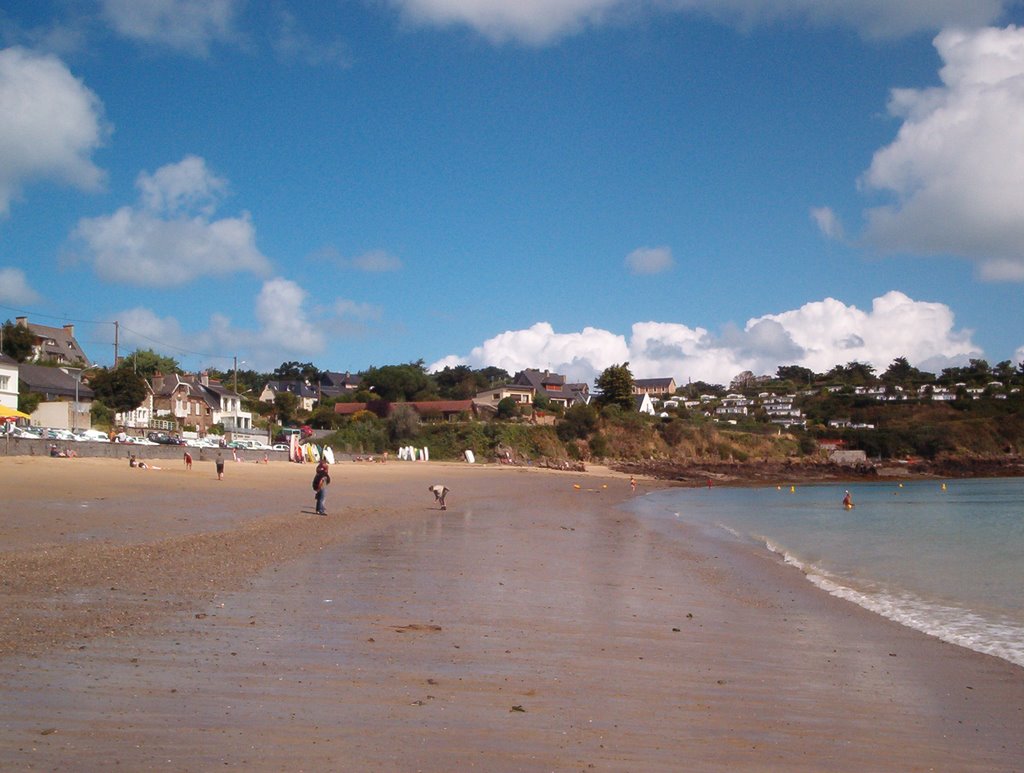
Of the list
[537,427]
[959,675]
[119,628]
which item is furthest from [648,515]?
[537,427]

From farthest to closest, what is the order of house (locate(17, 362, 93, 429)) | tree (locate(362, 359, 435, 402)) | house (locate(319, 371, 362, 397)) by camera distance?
house (locate(319, 371, 362, 397)), tree (locate(362, 359, 435, 402)), house (locate(17, 362, 93, 429))

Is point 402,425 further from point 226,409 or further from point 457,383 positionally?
point 457,383

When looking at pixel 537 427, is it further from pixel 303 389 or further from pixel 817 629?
pixel 817 629

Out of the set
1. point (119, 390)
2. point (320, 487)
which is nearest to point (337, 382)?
point (119, 390)

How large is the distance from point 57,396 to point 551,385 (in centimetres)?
7489

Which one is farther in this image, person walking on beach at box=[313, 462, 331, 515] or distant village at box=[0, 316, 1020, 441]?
distant village at box=[0, 316, 1020, 441]

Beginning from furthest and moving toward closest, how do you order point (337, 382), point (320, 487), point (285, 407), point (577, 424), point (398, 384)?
point (337, 382) < point (398, 384) < point (285, 407) < point (577, 424) < point (320, 487)

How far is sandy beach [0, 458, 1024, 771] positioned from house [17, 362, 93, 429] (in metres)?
44.8

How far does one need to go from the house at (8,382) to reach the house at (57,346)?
26.8 m

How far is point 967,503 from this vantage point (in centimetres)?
3925

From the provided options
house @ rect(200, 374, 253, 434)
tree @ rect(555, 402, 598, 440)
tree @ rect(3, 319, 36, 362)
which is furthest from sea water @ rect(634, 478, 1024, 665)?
tree @ rect(3, 319, 36, 362)

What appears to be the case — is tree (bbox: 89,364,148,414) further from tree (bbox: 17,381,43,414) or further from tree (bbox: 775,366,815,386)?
tree (bbox: 775,366,815,386)

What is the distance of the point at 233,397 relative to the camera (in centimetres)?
8069

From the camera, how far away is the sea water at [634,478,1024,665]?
10.4m
